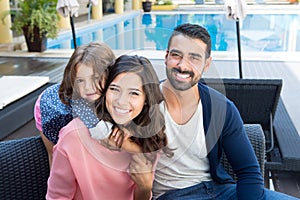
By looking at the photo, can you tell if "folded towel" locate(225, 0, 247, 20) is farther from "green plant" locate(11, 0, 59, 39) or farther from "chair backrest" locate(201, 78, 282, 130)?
"green plant" locate(11, 0, 59, 39)

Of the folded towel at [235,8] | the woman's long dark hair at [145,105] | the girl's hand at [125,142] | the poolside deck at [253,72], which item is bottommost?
the poolside deck at [253,72]

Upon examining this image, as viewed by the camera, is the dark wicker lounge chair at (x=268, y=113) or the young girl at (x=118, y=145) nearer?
the young girl at (x=118, y=145)

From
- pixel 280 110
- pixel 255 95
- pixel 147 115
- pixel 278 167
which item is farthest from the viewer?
pixel 280 110

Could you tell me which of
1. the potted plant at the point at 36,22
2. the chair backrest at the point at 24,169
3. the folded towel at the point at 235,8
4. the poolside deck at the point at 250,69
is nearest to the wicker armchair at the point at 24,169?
the chair backrest at the point at 24,169

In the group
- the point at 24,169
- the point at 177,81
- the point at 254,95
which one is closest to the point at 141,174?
the point at 177,81

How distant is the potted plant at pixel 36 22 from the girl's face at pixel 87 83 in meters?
6.77

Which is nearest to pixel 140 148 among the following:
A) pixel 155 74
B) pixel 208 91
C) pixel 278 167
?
pixel 155 74

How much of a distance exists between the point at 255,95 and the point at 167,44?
211 cm

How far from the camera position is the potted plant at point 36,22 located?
7.13 meters

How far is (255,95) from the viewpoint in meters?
2.78

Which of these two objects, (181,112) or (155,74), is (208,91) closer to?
(181,112)

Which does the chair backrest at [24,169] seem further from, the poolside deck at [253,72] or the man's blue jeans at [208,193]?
the poolside deck at [253,72]

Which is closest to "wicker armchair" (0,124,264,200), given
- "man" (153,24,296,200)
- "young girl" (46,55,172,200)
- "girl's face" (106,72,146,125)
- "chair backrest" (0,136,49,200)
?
"chair backrest" (0,136,49,200)

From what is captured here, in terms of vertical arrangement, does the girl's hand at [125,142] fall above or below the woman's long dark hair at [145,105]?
below
